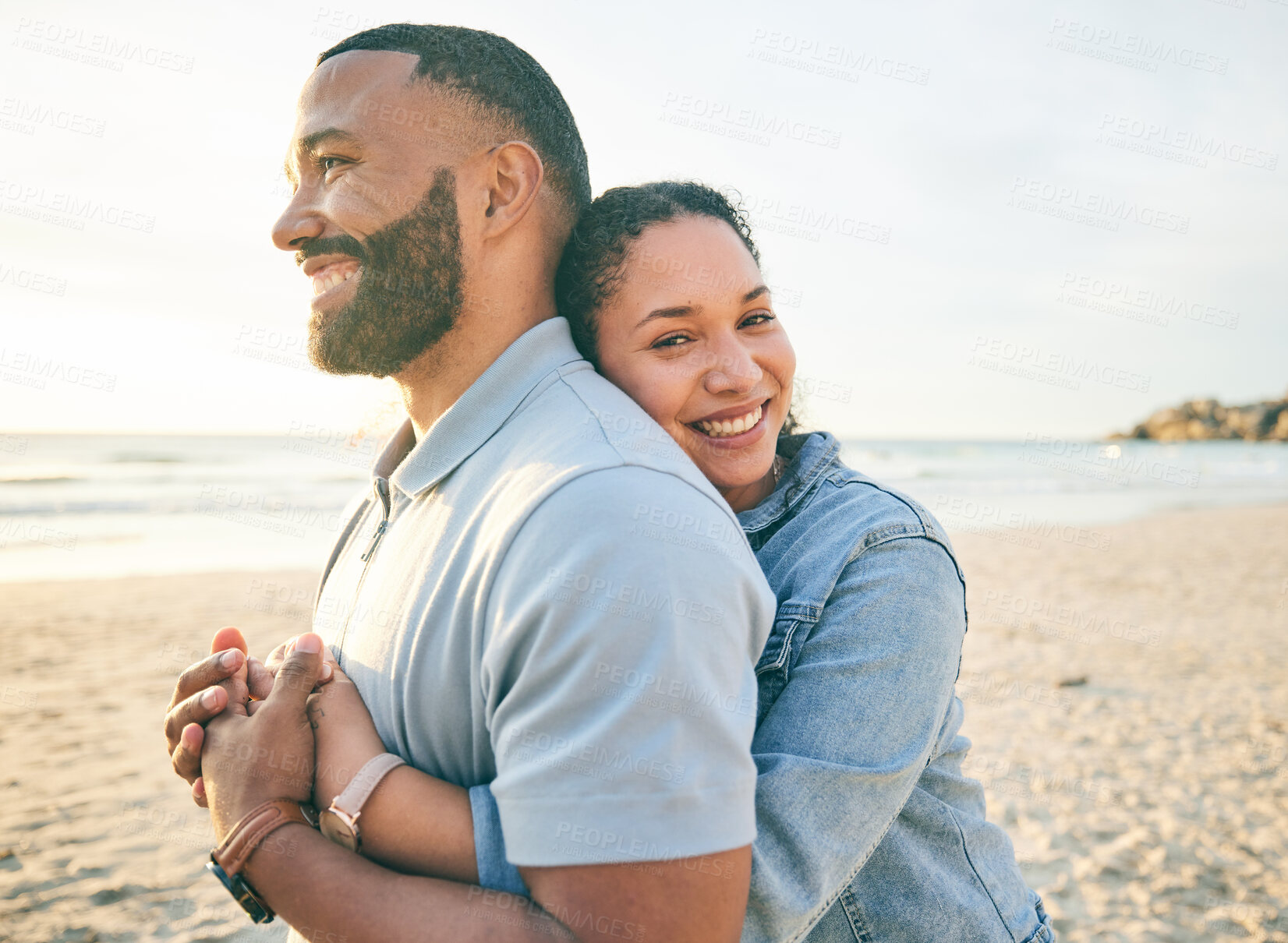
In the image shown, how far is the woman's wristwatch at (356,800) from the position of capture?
133cm

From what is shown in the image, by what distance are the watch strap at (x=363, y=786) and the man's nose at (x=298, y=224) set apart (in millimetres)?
1174

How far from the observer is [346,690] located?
4.94 ft

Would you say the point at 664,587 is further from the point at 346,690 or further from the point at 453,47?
the point at 453,47

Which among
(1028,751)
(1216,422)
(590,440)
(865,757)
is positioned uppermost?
(590,440)

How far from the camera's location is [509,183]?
6.27ft

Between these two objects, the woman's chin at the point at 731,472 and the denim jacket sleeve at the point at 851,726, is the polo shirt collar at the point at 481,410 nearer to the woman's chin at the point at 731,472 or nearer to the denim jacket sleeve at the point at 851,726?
the woman's chin at the point at 731,472

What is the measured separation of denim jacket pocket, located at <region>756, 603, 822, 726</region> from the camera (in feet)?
5.22

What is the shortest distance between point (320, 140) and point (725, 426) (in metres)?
1.13

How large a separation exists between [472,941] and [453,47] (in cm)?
178

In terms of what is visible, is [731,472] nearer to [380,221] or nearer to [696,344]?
[696,344]

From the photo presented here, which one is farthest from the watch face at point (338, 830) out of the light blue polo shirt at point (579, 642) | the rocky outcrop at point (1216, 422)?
the rocky outcrop at point (1216, 422)

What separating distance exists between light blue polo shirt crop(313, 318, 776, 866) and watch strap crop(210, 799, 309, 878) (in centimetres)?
19

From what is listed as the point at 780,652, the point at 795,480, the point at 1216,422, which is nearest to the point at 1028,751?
the point at 795,480

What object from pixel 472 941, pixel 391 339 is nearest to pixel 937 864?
pixel 472 941
